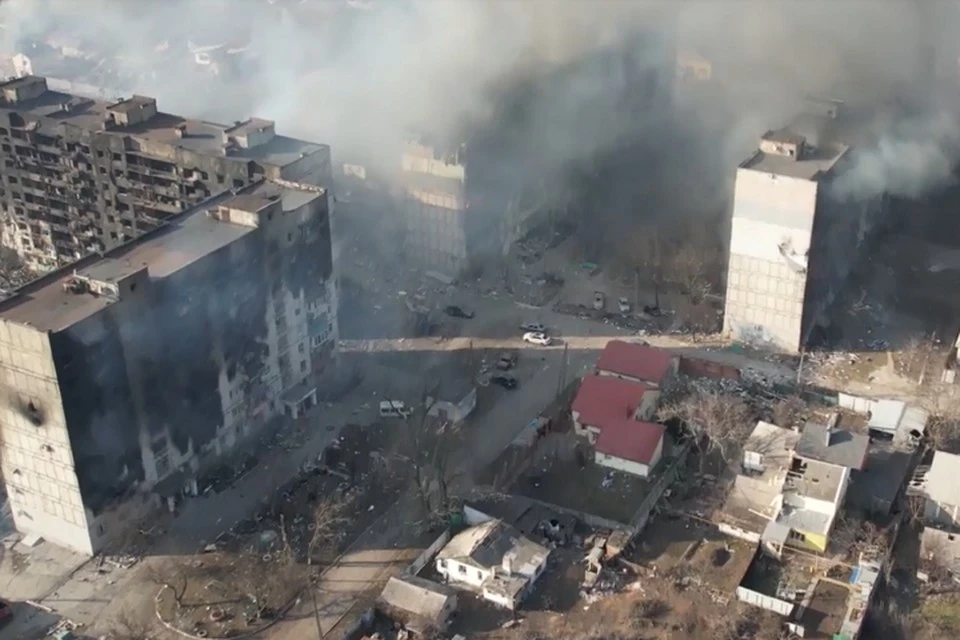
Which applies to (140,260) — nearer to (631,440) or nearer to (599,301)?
(631,440)

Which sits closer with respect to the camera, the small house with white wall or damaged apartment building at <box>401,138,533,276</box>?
the small house with white wall

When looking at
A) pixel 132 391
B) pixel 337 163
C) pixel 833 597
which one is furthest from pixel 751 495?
pixel 337 163

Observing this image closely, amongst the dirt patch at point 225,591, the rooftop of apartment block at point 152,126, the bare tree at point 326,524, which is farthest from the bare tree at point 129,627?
the rooftop of apartment block at point 152,126

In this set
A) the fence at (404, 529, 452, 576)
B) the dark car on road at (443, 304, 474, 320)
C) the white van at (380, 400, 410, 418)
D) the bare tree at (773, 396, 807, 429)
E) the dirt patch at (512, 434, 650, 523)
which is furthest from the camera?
the dark car on road at (443, 304, 474, 320)

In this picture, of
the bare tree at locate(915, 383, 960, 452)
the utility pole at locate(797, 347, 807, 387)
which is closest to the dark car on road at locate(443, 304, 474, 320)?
the utility pole at locate(797, 347, 807, 387)

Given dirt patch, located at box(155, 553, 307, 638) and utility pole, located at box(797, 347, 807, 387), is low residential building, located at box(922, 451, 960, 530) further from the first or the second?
dirt patch, located at box(155, 553, 307, 638)

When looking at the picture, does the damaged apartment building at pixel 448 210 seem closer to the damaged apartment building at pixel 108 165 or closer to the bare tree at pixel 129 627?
the damaged apartment building at pixel 108 165
